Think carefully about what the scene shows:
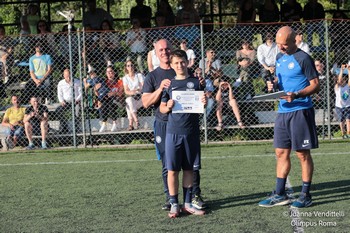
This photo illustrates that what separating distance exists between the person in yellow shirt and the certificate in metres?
7.32

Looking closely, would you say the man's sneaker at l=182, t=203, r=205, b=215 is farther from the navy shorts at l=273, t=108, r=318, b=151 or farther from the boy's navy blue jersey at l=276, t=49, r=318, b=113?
the boy's navy blue jersey at l=276, t=49, r=318, b=113

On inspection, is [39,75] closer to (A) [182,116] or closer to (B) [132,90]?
(B) [132,90]

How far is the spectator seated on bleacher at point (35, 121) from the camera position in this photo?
1461cm

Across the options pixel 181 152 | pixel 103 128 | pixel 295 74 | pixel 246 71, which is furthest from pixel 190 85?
pixel 246 71

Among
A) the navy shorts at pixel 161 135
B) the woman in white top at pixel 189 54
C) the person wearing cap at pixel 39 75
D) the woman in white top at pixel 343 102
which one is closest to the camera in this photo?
the navy shorts at pixel 161 135

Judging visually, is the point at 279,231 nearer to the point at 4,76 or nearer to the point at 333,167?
the point at 333,167

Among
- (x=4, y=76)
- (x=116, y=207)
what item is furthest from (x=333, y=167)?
(x=4, y=76)

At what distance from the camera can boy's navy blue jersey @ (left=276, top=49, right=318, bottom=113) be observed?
8273 millimetres

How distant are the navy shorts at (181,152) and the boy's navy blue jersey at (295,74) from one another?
3.62ft

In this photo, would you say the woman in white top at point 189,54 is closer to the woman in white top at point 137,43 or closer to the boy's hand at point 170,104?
the woman in white top at point 137,43

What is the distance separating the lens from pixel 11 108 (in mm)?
15000

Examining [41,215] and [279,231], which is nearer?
[279,231]

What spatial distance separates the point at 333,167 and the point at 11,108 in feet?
22.0

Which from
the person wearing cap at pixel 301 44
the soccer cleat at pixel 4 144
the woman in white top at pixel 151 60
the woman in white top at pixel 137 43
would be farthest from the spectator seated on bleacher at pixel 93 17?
the person wearing cap at pixel 301 44
